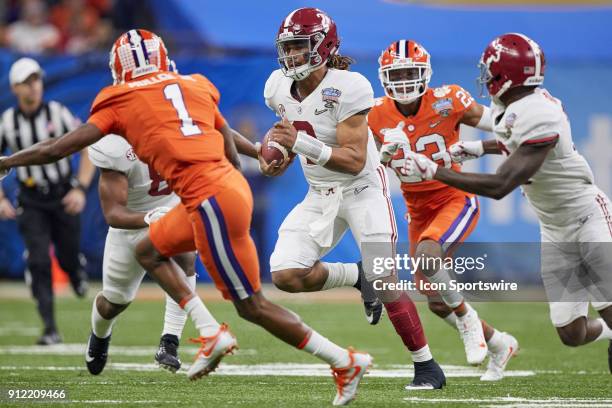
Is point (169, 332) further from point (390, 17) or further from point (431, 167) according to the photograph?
point (390, 17)

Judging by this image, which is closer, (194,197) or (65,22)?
(194,197)

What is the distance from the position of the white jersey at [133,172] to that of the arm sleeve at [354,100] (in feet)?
3.98

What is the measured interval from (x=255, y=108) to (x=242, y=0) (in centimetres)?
148

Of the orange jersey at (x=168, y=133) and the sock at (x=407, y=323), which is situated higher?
the orange jersey at (x=168, y=133)

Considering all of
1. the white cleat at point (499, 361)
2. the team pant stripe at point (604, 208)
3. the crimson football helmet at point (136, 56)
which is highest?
the crimson football helmet at point (136, 56)

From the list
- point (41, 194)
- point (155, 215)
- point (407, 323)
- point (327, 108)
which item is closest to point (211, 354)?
point (155, 215)

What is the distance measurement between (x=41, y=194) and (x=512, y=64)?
14.5 feet

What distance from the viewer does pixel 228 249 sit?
466cm

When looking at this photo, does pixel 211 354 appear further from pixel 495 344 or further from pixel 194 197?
pixel 495 344

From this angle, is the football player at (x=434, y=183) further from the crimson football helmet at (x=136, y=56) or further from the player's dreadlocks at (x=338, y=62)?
the crimson football helmet at (x=136, y=56)

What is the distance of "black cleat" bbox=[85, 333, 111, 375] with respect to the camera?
6.11 metres

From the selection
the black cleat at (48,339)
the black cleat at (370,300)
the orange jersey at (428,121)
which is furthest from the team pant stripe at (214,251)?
the black cleat at (48,339)

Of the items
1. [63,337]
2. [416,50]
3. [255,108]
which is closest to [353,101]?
[416,50]

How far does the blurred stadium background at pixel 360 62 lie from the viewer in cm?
1148
